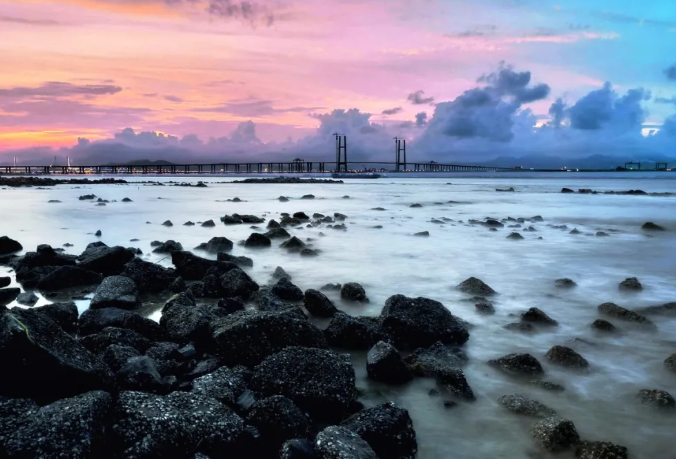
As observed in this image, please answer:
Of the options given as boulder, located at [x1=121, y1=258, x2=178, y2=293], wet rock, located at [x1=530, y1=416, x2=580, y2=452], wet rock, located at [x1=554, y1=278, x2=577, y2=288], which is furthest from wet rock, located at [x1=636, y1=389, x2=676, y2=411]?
boulder, located at [x1=121, y1=258, x2=178, y2=293]

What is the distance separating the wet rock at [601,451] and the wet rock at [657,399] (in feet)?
2.01

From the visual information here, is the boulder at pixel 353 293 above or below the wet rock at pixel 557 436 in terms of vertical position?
above

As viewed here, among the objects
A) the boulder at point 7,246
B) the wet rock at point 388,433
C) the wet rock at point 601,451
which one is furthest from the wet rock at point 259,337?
the boulder at point 7,246

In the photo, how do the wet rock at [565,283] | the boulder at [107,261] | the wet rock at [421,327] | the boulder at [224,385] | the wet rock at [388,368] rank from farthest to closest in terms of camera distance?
the boulder at [107,261]
the wet rock at [565,283]
the wet rock at [421,327]
the wet rock at [388,368]
the boulder at [224,385]

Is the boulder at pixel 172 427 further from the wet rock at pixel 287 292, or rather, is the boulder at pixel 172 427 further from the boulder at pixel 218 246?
the boulder at pixel 218 246

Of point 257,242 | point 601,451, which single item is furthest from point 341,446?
point 257,242

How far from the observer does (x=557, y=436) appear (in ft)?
7.63

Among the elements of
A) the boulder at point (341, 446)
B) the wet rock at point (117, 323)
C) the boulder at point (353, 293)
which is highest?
the wet rock at point (117, 323)

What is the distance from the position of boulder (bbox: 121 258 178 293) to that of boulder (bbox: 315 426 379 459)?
338 cm

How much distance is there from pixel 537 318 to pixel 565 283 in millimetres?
1625

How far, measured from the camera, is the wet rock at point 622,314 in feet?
13.4

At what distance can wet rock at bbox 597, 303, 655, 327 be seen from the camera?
409 cm

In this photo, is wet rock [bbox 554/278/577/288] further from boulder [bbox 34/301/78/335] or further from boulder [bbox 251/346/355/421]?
boulder [bbox 34/301/78/335]

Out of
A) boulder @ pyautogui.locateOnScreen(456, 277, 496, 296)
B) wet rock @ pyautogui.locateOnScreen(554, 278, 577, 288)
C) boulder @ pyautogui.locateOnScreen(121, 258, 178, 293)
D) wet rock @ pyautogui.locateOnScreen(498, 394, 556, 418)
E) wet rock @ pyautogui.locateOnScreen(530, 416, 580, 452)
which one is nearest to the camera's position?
wet rock @ pyautogui.locateOnScreen(530, 416, 580, 452)
